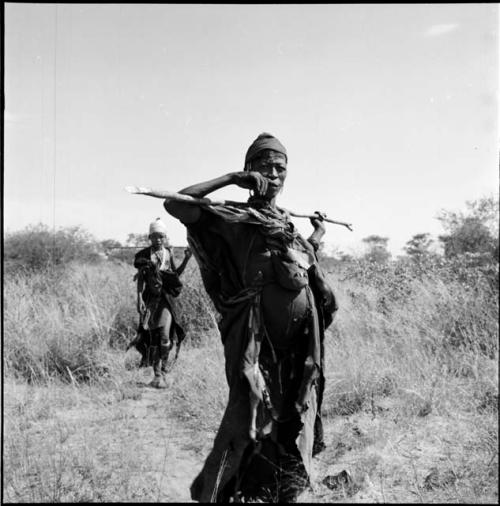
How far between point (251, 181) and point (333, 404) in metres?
3.07

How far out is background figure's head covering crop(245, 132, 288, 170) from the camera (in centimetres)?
297

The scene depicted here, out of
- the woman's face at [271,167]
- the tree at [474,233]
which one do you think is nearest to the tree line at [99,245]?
the tree at [474,233]

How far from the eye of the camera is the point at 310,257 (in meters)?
3.08

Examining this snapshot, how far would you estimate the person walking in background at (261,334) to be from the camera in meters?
2.88

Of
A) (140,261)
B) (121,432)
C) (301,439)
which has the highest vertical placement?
(140,261)

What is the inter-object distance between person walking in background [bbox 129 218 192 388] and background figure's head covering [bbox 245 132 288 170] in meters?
4.20

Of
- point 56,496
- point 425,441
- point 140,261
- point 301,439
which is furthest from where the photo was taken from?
point 140,261

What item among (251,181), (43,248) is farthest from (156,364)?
(43,248)

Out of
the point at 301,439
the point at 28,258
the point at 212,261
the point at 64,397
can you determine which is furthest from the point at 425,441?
the point at 28,258

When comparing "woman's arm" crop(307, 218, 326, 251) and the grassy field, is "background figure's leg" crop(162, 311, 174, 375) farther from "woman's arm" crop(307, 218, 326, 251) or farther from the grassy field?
"woman's arm" crop(307, 218, 326, 251)

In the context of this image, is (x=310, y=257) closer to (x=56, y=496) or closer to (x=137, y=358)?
(x=56, y=496)

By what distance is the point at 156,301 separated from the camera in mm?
7230

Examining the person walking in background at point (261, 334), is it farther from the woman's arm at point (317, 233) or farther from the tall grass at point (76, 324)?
the tall grass at point (76, 324)

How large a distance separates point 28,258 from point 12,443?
562 inches
